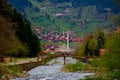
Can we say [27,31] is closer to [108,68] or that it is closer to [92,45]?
[92,45]

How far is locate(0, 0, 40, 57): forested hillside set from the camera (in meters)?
74.4

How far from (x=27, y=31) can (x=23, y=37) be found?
523cm

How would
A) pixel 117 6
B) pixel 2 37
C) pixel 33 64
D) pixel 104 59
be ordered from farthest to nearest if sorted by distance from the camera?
pixel 33 64 → pixel 2 37 → pixel 104 59 → pixel 117 6

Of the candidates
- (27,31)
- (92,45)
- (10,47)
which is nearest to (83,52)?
(92,45)

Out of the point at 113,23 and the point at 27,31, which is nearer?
the point at 113,23

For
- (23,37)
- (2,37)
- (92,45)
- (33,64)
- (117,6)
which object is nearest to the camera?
(117,6)

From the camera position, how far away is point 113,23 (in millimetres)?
21875

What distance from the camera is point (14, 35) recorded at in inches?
3435

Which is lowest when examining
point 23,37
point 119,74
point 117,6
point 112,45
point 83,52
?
point 83,52

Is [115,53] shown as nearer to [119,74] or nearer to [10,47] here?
[119,74]

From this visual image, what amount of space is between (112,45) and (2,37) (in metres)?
52.2

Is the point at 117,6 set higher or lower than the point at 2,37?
higher

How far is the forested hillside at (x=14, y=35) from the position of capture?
7444cm

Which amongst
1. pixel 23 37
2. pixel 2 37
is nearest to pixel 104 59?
pixel 2 37
